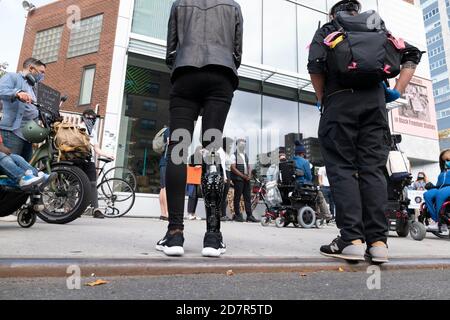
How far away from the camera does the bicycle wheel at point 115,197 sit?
261 inches

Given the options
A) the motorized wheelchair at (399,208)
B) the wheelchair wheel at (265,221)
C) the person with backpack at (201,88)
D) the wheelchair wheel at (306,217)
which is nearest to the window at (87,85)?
the wheelchair wheel at (265,221)

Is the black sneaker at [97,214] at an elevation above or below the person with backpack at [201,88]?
below

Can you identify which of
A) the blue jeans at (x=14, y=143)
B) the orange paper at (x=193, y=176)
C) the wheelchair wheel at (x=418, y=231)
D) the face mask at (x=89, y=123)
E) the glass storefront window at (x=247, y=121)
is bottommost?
the wheelchair wheel at (x=418, y=231)

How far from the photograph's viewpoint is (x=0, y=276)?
1.65 m

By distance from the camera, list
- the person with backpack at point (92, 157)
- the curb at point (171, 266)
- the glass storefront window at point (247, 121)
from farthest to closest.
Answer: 1. the glass storefront window at point (247, 121)
2. the person with backpack at point (92, 157)
3. the curb at point (171, 266)

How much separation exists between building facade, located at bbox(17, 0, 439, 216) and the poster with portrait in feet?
0.16

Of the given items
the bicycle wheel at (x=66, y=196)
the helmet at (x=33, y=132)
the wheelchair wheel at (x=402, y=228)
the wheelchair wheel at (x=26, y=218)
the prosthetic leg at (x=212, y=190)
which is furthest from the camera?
the wheelchair wheel at (x=402, y=228)

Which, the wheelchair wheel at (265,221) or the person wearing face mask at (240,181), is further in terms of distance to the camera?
the person wearing face mask at (240,181)

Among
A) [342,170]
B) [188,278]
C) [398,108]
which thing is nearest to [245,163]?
[342,170]

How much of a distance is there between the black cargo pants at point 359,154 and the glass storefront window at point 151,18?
29.9 feet

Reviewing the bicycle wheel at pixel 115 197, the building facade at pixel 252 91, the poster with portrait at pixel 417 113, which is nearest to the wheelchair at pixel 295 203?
the bicycle wheel at pixel 115 197

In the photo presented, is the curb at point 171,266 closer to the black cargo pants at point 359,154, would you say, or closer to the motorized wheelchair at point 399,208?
the black cargo pants at point 359,154

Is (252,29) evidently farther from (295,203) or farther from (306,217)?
(306,217)

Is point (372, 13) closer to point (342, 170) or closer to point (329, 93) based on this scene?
Result: point (329, 93)
